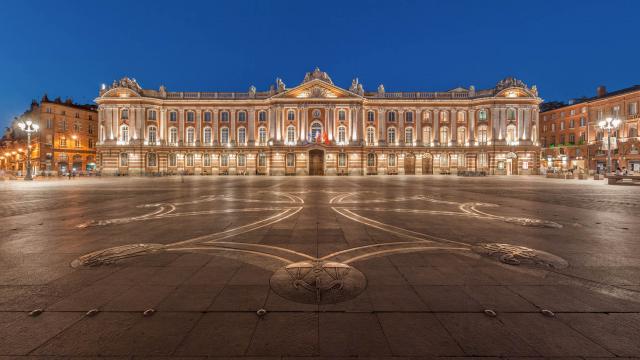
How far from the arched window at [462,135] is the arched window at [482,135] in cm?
237

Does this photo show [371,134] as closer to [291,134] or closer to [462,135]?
[291,134]

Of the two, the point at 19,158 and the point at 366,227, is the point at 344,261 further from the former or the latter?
the point at 19,158

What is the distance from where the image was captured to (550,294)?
4.04 metres

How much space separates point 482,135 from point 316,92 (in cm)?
3166

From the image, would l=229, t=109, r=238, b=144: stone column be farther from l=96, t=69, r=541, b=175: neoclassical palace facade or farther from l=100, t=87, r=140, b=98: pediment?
l=100, t=87, r=140, b=98: pediment

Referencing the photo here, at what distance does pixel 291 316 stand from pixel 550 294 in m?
3.46

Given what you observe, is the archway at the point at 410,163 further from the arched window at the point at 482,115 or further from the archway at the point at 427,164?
the arched window at the point at 482,115

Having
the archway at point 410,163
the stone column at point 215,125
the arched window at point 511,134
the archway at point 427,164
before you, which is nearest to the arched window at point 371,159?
the archway at point 410,163

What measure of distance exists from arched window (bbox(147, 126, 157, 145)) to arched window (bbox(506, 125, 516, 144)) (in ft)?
213

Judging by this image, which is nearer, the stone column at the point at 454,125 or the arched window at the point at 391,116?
the stone column at the point at 454,125

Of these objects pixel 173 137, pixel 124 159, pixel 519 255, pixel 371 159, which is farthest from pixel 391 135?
pixel 519 255

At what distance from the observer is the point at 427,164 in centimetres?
5744

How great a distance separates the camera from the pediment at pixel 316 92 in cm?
5338

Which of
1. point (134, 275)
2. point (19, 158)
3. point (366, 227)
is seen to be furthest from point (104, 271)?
point (19, 158)
